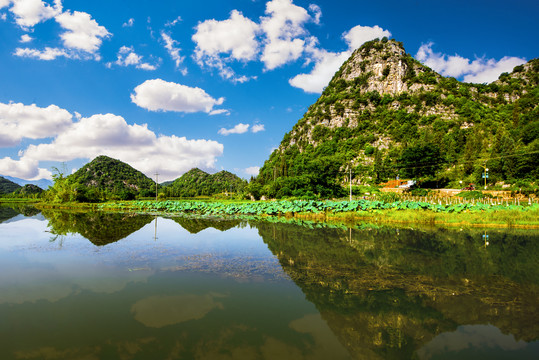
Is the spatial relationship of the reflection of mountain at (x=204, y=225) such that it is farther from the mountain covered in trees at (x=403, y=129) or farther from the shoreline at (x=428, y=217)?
the mountain covered in trees at (x=403, y=129)

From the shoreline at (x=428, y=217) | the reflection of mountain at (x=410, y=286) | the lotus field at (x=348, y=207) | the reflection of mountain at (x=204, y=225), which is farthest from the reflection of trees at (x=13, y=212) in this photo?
the reflection of mountain at (x=410, y=286)

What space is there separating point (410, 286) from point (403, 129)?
96032 mm

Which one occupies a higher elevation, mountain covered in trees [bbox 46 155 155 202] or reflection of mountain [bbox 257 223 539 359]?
mountain covered in trees [bbox 46 155 155 202]

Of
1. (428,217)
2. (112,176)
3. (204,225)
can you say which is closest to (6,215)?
(204,225)

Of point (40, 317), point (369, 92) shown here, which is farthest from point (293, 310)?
point (369, 92)

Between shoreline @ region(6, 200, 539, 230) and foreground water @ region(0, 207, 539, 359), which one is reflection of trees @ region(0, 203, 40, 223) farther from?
shoreline @ region(6, 200, 539, 230)

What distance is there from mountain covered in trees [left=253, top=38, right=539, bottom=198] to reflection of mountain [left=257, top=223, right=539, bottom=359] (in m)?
33.7

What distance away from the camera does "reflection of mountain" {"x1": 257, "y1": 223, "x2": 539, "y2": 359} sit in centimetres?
541

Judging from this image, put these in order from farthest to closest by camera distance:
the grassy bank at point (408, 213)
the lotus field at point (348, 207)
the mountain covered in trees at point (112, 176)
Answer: the mountain covered in trees at point (112, 176)
the lotus field at point (348, 207)
the grassy bank at point (408, 213)

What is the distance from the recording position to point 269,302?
6.77 meters

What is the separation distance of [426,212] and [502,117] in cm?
9278

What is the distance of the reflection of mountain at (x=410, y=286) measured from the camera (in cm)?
541

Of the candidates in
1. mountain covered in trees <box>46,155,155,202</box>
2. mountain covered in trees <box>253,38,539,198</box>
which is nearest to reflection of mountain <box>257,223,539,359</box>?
mountain covered in trees <box>253,38,539,198</box>

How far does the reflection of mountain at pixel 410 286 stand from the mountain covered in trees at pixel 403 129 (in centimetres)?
3368
